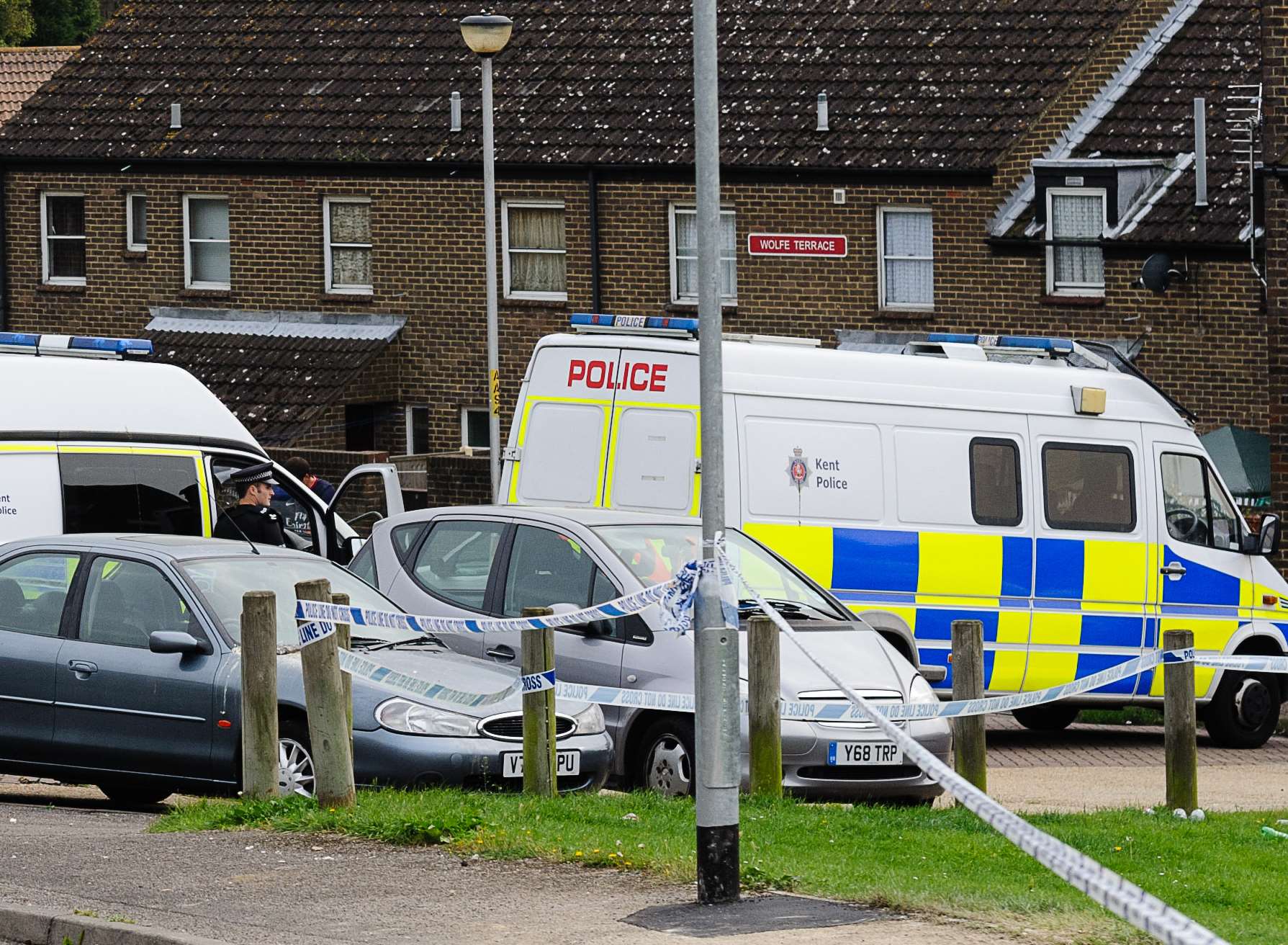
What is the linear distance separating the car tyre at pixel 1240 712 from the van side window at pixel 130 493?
25.3 feet

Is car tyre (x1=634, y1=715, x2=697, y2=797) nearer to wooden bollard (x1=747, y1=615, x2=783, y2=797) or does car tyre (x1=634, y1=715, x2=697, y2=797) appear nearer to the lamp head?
wooden bollard (x1=747, y1=615, x2=783, y2=797)

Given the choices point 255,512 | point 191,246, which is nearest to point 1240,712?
point 255,512

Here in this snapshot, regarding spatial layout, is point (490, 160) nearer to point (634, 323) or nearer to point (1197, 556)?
point (634, 323)

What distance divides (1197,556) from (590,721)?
6.87m

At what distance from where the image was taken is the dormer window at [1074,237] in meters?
25.0

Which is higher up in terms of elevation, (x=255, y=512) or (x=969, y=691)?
(x=255, y=512)

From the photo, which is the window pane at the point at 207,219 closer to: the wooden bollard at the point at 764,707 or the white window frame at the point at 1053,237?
the white window frame at the point at 1053,237

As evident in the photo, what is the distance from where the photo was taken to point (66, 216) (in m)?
31.8

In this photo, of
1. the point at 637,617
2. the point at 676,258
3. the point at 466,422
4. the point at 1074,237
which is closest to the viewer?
the point at 637,617

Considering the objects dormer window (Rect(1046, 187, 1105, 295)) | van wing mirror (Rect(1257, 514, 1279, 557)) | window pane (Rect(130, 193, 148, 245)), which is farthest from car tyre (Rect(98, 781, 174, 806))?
window pane (Rect(130, 193, 148, 245))

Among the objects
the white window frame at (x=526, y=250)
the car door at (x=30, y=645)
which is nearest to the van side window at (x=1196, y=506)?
the car door at (x=30, y=645)

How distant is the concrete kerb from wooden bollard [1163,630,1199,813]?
5.09 metres

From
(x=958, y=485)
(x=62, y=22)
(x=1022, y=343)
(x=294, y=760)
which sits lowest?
(x=294, y=760)

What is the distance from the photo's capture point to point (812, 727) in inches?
449
